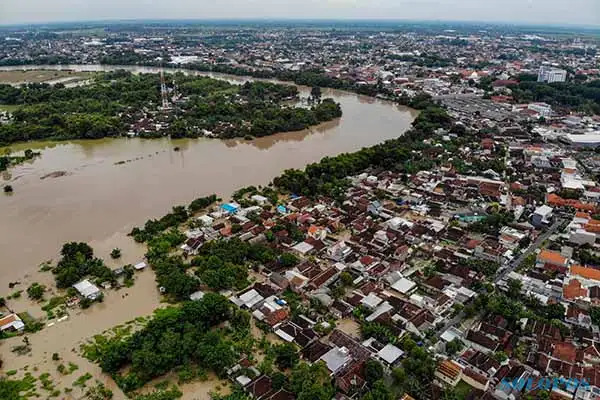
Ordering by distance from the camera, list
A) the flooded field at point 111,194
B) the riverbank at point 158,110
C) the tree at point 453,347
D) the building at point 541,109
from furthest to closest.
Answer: the building at point 541,109
the riverbank at point 158,110
the flooded field at point 111,194
the tree at point 453,347

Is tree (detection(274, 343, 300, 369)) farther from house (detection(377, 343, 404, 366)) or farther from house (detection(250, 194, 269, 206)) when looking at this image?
house (detection(250, 194, 269, 206))

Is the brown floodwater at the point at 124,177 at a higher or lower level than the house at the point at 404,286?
higher

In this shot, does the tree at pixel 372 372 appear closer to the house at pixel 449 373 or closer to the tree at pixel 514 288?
the house at pixel 449 373

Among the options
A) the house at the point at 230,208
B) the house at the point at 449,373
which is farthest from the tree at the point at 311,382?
the house at the point at 230,208

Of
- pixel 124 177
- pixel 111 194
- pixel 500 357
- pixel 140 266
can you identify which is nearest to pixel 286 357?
pixel 500 357

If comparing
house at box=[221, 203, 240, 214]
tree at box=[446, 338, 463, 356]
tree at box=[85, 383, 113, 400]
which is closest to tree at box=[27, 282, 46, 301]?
tree at box=[85, 383, 113, 400]

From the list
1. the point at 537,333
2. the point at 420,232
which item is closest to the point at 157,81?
the point at 420,232

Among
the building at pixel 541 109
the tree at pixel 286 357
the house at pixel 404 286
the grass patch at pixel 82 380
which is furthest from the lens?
the building at pixel 541 109
